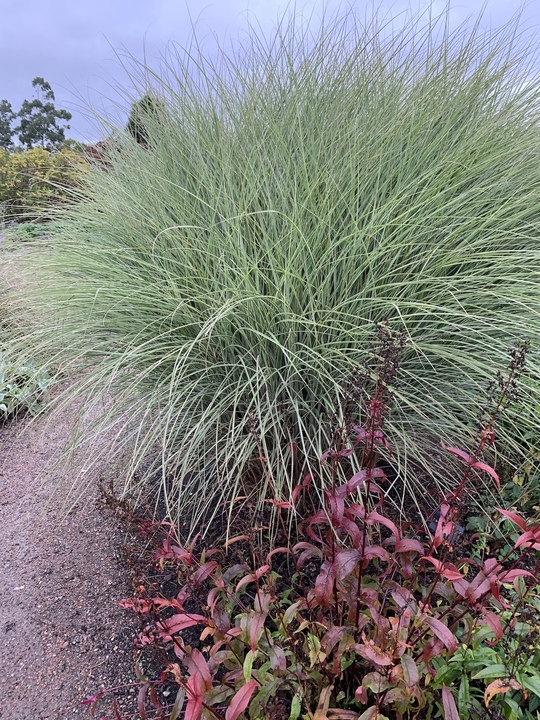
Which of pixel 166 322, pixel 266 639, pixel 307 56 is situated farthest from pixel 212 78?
pixel 266 639

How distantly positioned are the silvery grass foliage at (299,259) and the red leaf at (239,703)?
1.47 feet

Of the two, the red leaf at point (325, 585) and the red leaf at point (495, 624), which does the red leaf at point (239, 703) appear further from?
Result: the red leaf at point (495, 624)

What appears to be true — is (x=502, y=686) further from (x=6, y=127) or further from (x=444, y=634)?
(x=6, y=127)

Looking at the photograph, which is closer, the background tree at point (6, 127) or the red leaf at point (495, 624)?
the red leaf at point (495, 624)

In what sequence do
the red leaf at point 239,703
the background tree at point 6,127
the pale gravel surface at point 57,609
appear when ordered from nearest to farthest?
1. the red leaf at point 239,703
2. the pale gravel surface at point 57,609
3. the background tree at point 6,127

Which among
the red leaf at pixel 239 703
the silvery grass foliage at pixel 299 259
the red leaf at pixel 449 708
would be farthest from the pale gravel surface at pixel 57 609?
the red leaf at pixel 449 708

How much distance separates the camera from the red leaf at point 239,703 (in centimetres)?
73

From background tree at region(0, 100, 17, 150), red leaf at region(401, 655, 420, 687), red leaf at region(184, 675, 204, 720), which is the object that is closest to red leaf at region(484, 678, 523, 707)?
red leaf at region(401, 655, 420, 687)

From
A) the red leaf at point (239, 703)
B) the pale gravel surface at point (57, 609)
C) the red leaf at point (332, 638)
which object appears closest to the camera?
the red leaf at point (239, 703)

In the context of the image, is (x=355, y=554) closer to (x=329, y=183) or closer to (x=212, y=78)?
(x=329, y=183)

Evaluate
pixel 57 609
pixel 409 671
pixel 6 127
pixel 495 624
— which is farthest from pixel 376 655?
pixel 6 127

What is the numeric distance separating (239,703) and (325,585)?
217 millimetres

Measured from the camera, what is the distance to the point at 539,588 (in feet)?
3.73

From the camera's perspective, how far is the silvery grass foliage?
1362 millimetres
